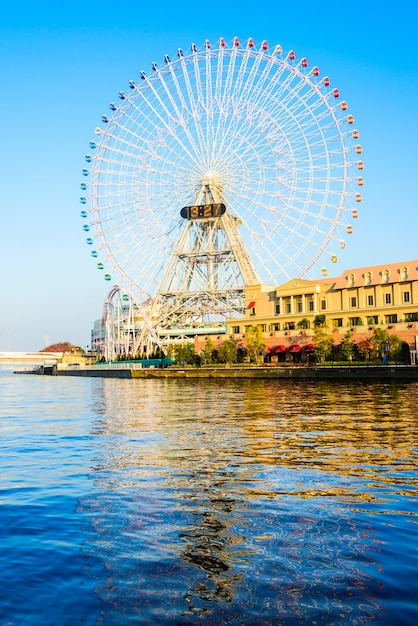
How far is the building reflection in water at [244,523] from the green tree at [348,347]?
63.9 m

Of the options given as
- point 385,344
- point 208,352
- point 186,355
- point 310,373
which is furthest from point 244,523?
point 186,355

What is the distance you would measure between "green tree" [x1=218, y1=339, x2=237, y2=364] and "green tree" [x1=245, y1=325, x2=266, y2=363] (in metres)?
3.52

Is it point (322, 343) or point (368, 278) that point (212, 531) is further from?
point (368, 278)

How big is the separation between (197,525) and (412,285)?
80.4 metres

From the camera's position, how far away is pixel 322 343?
299ft

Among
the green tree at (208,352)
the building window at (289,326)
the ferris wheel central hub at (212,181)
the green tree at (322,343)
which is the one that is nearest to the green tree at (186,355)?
the green tree at (208,352)

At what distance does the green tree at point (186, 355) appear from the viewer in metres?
117

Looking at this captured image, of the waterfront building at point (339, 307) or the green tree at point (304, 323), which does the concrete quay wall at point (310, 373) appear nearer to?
the waterfront building at point (339, 307)

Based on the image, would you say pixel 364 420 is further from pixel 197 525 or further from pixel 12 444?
pixel 197 525

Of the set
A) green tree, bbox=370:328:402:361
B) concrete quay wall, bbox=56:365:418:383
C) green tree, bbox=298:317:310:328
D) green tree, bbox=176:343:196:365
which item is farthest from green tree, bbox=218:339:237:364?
green tree, bbox=370:328:402:361

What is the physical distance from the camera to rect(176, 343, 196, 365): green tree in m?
117

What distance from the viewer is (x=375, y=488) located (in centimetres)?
1488

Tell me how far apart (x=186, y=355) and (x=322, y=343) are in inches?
1276

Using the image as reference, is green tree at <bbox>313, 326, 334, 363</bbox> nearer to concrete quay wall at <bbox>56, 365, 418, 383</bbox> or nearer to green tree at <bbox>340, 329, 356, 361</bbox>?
green tree at <bbox>340, 329, 356, 361</bbox>
